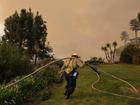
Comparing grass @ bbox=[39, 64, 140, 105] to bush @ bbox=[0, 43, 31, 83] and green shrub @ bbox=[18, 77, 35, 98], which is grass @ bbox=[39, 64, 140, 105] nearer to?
green shrub @ bbox=[18, 77, 35, 98]

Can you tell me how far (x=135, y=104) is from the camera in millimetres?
20125

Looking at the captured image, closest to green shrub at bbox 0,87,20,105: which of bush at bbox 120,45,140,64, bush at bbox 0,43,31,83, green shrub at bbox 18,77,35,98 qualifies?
green shrub at bbox 18,77,35,98

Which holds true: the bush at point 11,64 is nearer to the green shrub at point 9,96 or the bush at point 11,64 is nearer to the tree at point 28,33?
the green shrub at point 9,96

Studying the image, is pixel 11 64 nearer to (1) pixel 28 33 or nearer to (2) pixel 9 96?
(2) pixel 9 96

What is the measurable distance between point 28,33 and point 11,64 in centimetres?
3563

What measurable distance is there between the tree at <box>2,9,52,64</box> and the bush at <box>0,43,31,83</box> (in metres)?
30.1

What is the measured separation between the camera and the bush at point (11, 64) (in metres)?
33.1

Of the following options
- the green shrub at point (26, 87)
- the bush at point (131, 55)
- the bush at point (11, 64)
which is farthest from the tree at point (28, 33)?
the green shrub at point (26, 87)

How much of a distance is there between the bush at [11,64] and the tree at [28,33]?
98.6 feet

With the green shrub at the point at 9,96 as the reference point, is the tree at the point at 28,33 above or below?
above

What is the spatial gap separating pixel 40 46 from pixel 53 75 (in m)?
36.4

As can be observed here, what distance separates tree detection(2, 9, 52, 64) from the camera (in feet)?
219

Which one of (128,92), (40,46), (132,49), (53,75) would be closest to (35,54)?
(40,46)

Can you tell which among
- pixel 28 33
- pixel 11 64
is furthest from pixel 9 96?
pixel 28 33
